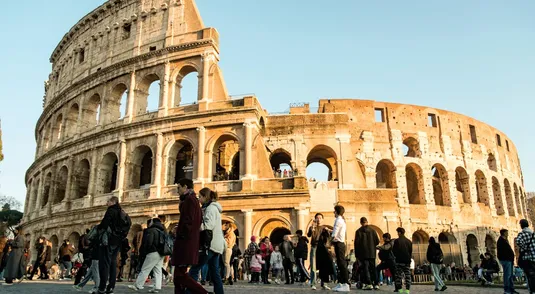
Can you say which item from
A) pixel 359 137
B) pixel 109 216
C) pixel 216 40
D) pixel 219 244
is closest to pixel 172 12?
pixel 216 40

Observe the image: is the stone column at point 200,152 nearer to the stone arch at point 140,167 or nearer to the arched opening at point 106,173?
the stone arch at point 140,167

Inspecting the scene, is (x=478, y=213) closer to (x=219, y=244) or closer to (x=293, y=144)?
(x=293, y=144)

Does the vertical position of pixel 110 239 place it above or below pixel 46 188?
below

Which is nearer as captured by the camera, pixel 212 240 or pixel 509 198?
pixel 212 240

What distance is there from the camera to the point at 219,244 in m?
6.04

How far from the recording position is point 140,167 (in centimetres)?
2409

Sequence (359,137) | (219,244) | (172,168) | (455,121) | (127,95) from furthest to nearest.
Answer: (455,121) → (359,137) → (127,95) → (172,168) → (219,244)

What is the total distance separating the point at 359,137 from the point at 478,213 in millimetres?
10408

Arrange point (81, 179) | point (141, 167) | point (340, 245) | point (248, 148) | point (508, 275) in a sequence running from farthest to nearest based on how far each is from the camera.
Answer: point (81, 179) → point (141, 167) → point (248, 148) → point (508, 275) → point (340, 245)

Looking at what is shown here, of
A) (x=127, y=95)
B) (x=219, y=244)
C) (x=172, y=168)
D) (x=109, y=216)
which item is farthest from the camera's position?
(x=127, y=95)

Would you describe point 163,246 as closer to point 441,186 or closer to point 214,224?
point 214,224

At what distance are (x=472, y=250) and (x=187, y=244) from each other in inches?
1113

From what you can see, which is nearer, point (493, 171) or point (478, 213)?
point (478, 213)

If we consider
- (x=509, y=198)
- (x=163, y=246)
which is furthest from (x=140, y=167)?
(x=509, y=198)
